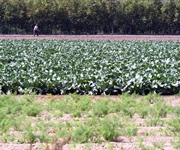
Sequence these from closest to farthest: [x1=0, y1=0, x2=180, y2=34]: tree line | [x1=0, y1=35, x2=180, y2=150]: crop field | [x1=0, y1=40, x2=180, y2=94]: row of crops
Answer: [x1=0, y1=35, x2=180, y2=150]: crop field
[x1=0, y1=40, x2=180, y2=94]: row of crops
[x1=0, y1=0, x2=180, y2=34]: tree line

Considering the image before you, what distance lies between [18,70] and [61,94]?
11.5 feet

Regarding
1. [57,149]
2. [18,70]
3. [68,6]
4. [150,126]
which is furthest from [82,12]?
[57,149]

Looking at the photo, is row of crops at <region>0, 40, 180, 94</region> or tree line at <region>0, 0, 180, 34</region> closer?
row of crops at <region>0, 40, 180, 94</region>

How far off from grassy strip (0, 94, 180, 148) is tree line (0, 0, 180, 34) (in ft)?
173

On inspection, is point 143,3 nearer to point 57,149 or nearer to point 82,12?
point 82,12

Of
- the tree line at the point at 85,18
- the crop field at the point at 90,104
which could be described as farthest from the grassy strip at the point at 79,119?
the tree line at the point at 85,18

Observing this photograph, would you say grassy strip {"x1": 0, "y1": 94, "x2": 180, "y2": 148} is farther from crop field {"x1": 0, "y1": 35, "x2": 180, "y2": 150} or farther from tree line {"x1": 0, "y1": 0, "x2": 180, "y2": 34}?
tree line {"x1": 0, "y1": 0, "x2": 180, "y2": 34}

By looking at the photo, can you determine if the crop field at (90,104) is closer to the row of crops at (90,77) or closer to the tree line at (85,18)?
the row of crops at (90,77)

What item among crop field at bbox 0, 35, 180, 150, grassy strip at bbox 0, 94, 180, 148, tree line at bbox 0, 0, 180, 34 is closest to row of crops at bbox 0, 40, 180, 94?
crop field at bbox 0, 35, 180, 150

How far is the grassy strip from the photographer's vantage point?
872cm

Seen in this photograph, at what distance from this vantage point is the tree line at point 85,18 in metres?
65.9

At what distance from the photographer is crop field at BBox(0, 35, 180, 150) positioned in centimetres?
863

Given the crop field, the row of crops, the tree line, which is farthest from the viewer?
the tree line

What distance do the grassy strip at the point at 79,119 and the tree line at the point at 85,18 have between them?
173 feet
